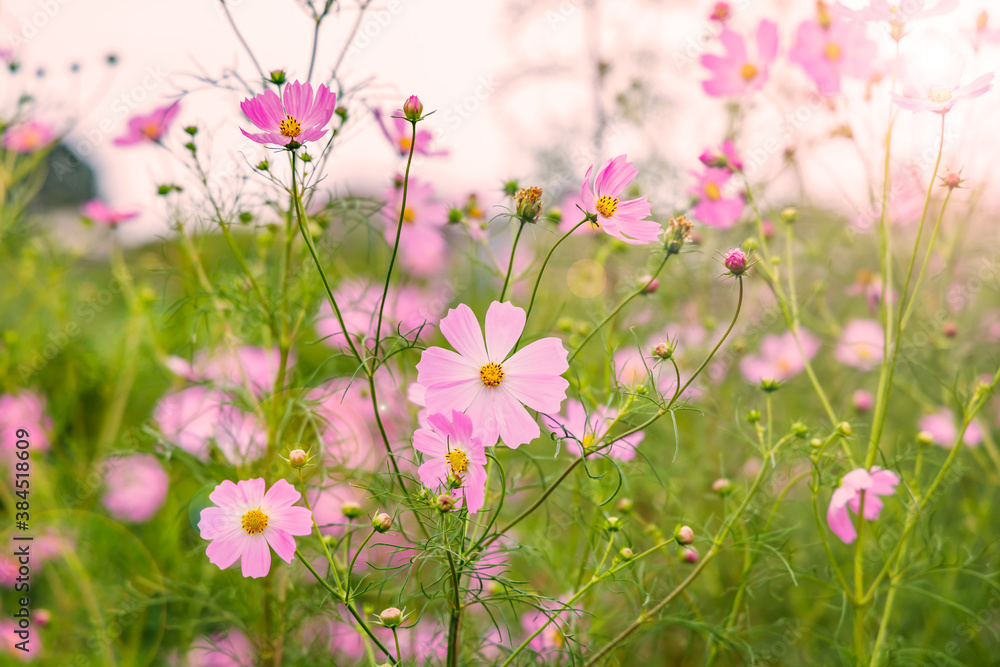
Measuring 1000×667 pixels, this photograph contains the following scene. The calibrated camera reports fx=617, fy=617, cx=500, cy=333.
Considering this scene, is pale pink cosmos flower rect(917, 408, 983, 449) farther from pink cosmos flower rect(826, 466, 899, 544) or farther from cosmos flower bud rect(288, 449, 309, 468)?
cosmos flower bud rect(288, 449, 309, 468)

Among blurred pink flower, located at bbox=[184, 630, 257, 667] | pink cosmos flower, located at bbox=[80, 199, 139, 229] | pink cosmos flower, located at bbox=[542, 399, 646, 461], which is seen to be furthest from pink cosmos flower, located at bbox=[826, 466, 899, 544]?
pink cosmos flower, located at bbox=[80, 199, 139, 229]

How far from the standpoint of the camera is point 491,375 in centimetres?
47

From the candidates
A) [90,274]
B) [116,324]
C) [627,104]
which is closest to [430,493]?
[627,104]

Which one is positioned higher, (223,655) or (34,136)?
(34,136)

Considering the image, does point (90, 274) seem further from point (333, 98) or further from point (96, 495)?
point (333, 98)

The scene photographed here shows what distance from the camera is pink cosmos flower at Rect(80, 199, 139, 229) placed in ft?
3.53

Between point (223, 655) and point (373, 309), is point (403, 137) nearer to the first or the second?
point (373, 309)

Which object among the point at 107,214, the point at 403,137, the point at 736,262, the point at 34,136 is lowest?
the point at 736,262

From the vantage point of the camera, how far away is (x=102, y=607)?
3.36 feet

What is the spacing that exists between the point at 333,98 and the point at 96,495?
1185 mm

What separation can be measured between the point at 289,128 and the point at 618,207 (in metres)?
0.26

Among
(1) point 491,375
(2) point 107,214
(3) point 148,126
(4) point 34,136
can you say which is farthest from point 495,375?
(4) point 34,136

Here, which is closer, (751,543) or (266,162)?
(266,162)

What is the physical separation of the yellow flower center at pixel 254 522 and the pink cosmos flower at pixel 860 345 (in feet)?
3.57
